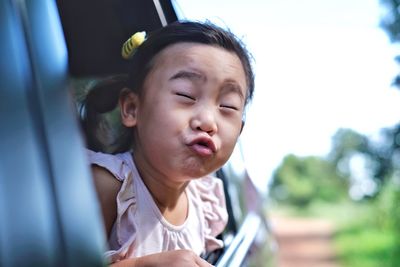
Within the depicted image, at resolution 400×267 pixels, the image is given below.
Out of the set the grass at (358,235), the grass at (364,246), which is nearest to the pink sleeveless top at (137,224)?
the grass at (358,235)

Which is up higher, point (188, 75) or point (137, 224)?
point (188, 75)

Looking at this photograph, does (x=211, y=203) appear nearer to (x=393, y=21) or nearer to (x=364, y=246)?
(x=393, y=21)

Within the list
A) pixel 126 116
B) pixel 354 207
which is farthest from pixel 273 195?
pixel 126 116

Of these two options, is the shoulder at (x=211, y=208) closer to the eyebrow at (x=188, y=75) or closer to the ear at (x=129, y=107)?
the ear at (x=129, y=107)

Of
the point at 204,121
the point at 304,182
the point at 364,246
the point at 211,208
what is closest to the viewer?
the point at 204,121

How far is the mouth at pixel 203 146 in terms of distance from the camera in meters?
1.91

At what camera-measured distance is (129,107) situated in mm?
2072

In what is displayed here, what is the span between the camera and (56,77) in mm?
1273

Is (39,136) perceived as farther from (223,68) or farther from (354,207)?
(354,207)

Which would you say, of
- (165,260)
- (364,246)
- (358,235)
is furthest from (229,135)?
(358,235)

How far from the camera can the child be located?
74.8 inches

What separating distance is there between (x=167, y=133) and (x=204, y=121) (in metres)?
0.09

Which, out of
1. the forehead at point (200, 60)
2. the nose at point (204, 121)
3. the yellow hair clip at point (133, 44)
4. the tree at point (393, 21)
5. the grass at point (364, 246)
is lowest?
the grass at point (364, 246)

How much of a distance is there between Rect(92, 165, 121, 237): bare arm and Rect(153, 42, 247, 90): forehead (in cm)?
29
